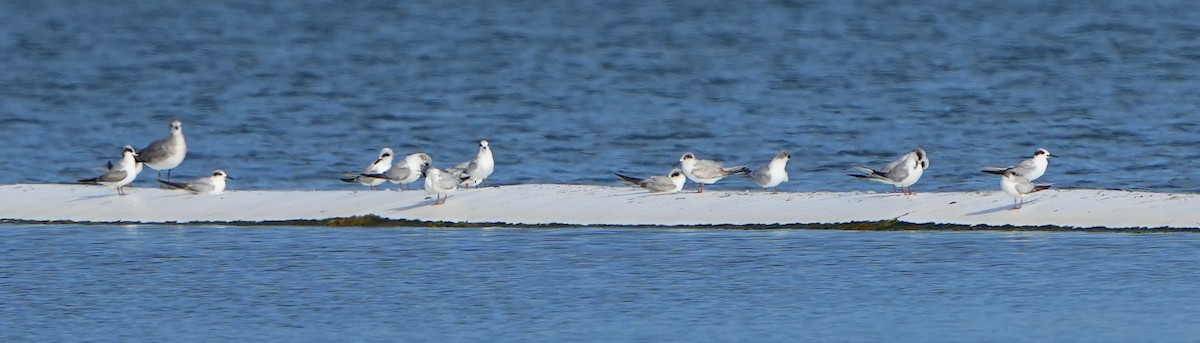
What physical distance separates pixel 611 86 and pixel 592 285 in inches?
1136

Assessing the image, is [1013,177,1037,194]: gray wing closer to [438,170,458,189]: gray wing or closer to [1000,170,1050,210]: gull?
[1000,170,1050,210]: gull

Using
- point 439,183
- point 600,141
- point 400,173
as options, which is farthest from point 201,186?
point 600,141

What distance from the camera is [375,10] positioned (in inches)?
2790

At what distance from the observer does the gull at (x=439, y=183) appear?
18.9 meters

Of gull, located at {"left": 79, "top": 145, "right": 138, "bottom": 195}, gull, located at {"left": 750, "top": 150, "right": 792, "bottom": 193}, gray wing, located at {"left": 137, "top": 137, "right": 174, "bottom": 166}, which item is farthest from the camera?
gray wing, located at {"left": 137, "top": 137, "right": 174, "bottom": 166}

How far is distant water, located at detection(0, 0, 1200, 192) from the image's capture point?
2934 cm

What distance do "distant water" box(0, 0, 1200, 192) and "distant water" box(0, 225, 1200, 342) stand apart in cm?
641

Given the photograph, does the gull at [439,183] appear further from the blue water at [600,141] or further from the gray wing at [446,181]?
the blue water at [600,141]

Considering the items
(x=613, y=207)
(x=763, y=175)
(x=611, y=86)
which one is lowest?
(x=613, y=207)

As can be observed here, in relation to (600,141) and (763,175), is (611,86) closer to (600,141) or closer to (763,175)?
(600,141)

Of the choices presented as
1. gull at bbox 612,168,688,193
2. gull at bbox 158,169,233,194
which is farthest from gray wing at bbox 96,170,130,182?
gull at bbox 612,168,688,193

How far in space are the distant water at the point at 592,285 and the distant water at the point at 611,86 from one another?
21.0 ft

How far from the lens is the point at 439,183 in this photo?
62.1 ft

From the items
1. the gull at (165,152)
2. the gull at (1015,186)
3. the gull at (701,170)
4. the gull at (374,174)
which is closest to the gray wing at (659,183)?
the gull at (701,170)
